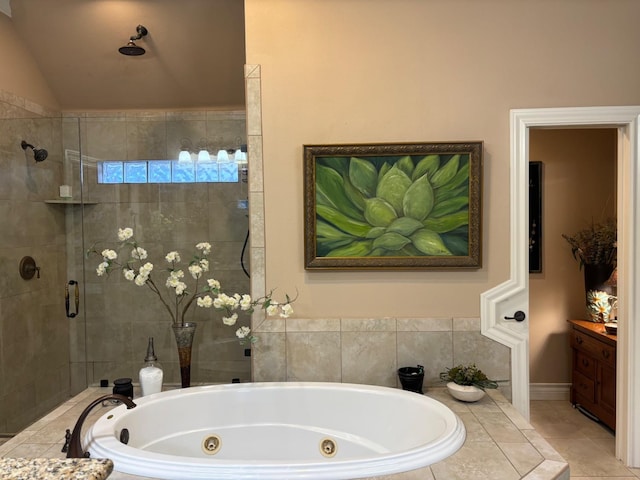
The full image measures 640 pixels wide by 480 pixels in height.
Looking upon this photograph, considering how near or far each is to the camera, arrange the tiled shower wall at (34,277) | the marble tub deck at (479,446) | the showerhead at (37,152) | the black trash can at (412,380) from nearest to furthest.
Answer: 1. the marble tub deck at (479,446)
2. the black trash can at (412,380)
3. the tiled shower wall at (34,277)
4. the showerhead at (37,152)

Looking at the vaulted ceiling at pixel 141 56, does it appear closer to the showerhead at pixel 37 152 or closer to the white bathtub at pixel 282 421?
the showerhead at pixel 37 152

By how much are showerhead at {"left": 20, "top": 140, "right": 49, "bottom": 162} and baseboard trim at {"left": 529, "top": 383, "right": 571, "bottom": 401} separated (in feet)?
13.7

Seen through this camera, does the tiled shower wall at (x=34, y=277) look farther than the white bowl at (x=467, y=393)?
Yes

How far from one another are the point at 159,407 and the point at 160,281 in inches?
40.1

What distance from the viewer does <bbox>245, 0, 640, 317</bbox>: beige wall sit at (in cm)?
260

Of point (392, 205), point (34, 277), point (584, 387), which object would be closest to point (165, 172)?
point (34, 277)

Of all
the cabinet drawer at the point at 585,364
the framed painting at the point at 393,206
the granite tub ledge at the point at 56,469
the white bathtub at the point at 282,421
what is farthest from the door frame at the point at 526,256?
the granite tub ledge at the point at 56,469

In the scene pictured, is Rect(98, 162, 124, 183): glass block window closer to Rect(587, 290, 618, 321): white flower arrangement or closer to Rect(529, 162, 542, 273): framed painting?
Rect(529, 162, 542, 273): framed painting

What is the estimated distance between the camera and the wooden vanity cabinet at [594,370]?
132 inches

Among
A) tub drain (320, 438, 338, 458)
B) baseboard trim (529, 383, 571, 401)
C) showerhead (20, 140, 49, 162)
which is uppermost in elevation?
showerhead (20, 140, 49, 162)

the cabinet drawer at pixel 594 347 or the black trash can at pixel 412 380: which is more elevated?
the black trash can at pixel 412 380

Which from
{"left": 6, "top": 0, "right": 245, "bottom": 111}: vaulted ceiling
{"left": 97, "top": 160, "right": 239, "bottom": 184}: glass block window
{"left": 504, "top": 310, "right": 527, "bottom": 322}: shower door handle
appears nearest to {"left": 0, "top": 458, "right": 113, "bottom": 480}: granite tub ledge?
{"left": 504, "top": 310, "right": 527, "bottom": 322}: shower door handle

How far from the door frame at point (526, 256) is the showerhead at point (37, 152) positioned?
2.95 meters

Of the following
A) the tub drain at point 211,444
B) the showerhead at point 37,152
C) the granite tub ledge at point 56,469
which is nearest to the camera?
the granite tub ledge at point 56,469
